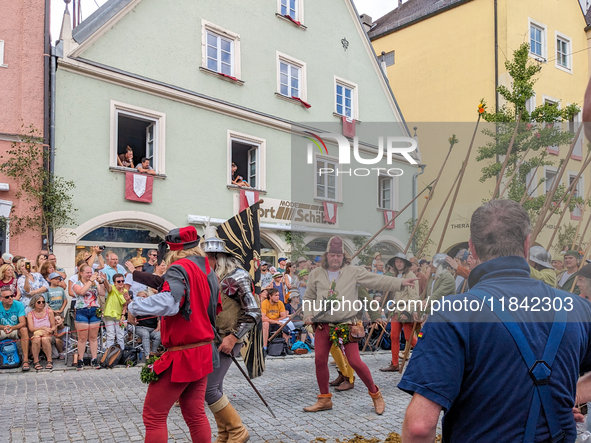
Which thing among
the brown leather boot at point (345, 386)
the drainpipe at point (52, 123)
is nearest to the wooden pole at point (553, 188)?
the brown leather boot at point (345, 386)

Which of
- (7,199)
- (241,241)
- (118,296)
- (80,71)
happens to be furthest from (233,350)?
(80,71)

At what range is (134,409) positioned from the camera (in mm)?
5977

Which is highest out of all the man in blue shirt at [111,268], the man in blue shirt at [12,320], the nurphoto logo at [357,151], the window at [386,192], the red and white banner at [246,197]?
the red and white banner at [246,197]

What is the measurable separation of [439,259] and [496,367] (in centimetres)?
115

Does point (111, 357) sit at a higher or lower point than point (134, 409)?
lower

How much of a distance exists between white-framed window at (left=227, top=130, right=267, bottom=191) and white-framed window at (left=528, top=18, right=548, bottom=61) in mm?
13217

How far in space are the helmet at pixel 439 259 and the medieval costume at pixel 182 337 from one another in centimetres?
159

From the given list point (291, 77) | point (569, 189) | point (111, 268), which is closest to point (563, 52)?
point (291, 77)

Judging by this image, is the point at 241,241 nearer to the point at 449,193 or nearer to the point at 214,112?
the point at 449,193

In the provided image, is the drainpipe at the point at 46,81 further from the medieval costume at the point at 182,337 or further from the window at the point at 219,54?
the medieval costume at the point at 182,337

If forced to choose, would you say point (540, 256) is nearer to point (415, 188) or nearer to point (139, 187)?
point (415, 188)

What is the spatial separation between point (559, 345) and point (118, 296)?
8.72 m

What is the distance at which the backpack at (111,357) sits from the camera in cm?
890

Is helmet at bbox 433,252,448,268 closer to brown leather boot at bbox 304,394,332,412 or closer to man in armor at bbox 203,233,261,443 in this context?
man in armor at bbox 203,233,261,443
